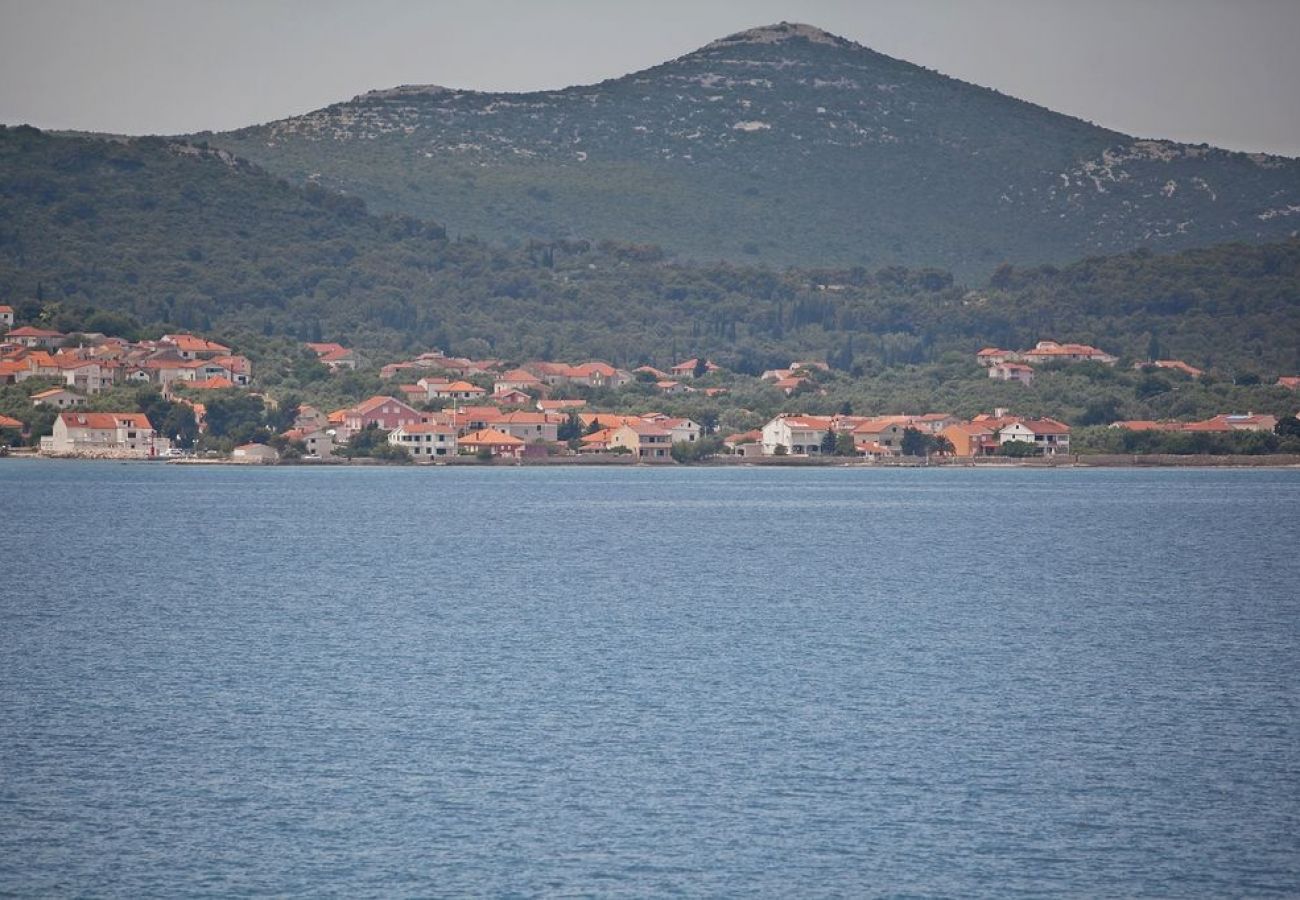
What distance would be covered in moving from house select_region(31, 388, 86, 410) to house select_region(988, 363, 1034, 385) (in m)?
58.7

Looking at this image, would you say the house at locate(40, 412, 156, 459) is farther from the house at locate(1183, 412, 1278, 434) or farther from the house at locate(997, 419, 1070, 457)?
the house at locate(1183, 412, 1278, 434)

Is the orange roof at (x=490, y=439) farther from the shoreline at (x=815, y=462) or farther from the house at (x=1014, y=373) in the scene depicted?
the house at (x=1014, y=373)

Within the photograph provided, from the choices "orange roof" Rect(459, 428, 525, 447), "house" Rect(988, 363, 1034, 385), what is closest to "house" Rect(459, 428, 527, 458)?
"orange roof" Rect(459, 428, 525, 447)

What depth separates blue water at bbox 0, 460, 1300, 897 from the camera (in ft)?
52.8

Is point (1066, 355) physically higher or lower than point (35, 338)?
higher

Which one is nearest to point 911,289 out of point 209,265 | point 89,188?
point 209,265

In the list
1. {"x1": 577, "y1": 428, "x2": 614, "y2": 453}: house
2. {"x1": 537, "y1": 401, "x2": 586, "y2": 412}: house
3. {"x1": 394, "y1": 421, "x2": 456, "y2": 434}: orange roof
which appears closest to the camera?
{"x1": 394, "y1": 421, "x2": 456, "y2": 434}: orange roof

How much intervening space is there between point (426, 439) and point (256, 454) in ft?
29.9

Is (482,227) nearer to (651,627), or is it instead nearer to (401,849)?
(651,627)

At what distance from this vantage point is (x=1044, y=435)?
102 m

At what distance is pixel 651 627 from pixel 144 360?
88.3 meters

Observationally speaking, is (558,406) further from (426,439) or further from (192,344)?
(192,344)

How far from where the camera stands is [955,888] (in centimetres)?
1541

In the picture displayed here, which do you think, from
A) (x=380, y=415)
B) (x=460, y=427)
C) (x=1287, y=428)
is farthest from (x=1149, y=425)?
(x=380, y=415)
